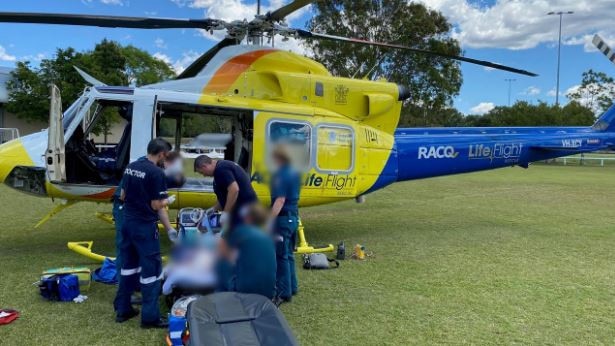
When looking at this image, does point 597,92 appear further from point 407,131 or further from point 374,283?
point 374,283

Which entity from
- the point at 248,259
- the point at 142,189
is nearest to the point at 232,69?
the point at 142,189

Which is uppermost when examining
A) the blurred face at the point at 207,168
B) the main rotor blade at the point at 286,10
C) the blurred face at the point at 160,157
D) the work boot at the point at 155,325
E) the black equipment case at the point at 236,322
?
the main rotor blade at the point at 286,10

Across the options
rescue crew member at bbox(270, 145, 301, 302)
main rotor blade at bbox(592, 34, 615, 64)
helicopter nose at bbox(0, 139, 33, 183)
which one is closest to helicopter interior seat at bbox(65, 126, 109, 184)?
helicopter nose at bbox(0, 139, 33, 183)

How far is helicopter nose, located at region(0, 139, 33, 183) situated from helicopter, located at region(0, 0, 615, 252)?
0.04 feet

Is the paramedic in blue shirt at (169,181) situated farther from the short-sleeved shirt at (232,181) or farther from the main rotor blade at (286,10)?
the main rotor blade at (286,10)

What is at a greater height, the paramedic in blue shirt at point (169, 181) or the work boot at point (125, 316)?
the paramedic in blue shirt at point (169, 181)

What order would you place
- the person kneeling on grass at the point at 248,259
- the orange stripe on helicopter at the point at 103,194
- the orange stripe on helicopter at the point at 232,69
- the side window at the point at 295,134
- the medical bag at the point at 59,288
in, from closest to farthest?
the person kneeling on grass at the point at 248,259, the medical bag at the point at 59,288, the orange stripe on helicopter at the point at 103,194, the side window at the point at 295,134, the orange stripe on helicopter at the point at 232,69

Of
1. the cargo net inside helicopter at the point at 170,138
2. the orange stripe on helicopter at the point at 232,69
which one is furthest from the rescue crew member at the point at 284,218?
the orange stripe on helicopter at the point at 232,69

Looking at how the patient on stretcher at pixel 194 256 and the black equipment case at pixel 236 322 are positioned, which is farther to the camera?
the patient on stretcher at pixel 194 256

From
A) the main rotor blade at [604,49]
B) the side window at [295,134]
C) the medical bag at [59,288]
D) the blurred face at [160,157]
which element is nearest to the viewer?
the blurred face at [160,157]

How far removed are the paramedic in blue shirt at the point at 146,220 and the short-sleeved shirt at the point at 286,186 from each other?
111cm

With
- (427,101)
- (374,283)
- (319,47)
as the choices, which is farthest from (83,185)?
(427,101)

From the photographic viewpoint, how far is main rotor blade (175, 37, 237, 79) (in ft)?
23.4

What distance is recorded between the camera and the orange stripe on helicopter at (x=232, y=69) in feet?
22.4
